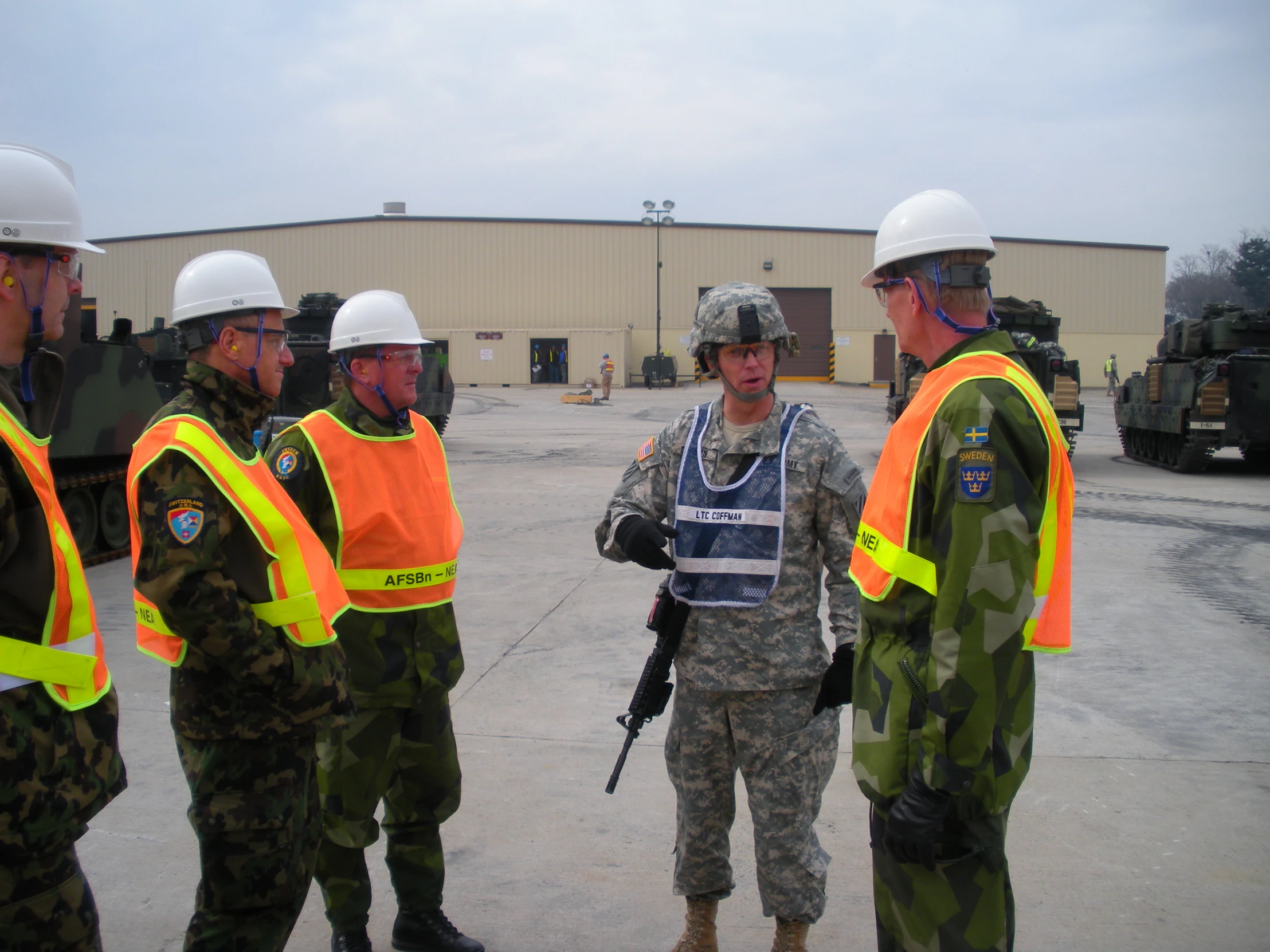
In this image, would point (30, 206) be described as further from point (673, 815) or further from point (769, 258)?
point (769, 258)

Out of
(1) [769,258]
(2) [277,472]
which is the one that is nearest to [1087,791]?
(2) [277,472]

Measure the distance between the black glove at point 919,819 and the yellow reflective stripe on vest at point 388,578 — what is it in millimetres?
1722

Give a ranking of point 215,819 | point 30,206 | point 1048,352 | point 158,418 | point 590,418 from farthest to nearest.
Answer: point 590,418
point 1048,352
point 158,418
point 215,819
point 30,206

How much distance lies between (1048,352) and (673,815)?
47.2 feet

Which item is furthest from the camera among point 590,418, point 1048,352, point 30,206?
point 590,418

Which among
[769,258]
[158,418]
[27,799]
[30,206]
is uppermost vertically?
[769,258]

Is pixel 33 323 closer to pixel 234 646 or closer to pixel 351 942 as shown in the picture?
pixel 234 646

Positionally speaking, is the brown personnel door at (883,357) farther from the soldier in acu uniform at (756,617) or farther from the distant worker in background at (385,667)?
the distant worker in background at (385,667)

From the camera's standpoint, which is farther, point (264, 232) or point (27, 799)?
point (264, 232)

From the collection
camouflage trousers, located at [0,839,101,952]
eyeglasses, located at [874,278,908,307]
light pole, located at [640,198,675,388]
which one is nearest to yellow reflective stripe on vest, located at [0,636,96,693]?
camouflage trousers, located at [0,839,101,952]

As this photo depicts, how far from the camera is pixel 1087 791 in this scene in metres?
4.37

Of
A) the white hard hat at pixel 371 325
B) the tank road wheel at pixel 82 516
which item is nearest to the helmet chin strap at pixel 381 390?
the white hard hat at pixel 371 325

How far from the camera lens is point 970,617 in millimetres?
2061

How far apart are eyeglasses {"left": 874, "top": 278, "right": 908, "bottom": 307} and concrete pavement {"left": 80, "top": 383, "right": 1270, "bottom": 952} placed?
2060 mm
